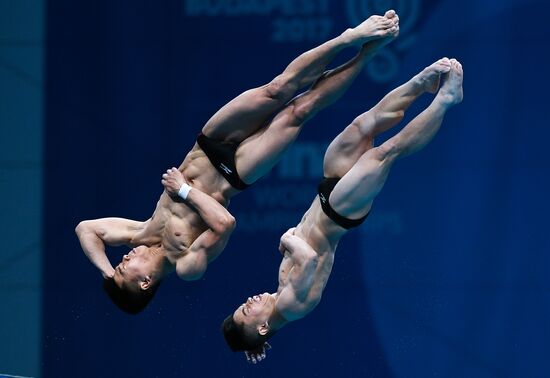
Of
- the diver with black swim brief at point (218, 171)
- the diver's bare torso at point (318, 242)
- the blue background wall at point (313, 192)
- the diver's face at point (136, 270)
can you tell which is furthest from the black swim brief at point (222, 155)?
the blue background wall at point (313, 192)

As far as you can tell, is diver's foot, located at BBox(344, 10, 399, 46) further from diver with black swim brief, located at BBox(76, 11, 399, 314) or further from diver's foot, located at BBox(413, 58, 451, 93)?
diver's foot, located at BBox(413, 58, 451, 93)

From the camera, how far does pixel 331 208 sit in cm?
644

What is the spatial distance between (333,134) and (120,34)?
1.75 m

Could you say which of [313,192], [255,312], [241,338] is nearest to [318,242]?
[255,312]

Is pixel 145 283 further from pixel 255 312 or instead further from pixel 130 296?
pixel 255 312

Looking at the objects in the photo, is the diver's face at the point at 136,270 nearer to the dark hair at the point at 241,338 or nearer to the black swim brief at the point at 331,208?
the dark hair at the point at 241,338

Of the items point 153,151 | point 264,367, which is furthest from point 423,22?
point 264,367

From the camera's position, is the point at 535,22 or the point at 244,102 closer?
the point at 244,102

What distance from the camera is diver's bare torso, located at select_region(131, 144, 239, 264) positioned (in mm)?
6539

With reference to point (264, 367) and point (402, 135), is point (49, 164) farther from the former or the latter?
point (402, 135)

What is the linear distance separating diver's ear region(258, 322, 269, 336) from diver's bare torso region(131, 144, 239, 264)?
0.60m

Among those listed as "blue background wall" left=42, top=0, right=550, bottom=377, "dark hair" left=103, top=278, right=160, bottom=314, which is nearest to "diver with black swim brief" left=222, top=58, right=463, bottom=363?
"dark hair" left=103, top=278, right=160, bottom=314

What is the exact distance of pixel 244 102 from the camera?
6410 mm

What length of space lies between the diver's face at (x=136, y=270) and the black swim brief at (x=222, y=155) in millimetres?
652
